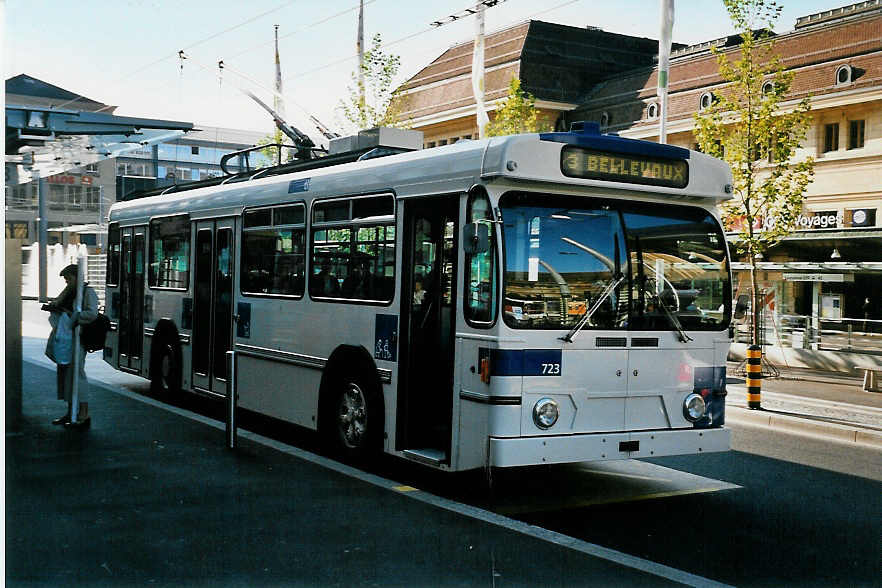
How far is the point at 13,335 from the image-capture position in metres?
11.4

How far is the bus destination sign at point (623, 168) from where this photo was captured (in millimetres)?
Result: 7773

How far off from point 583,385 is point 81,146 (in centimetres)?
824

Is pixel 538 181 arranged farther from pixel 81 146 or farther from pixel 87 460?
pixel 81 146

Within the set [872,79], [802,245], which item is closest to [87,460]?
[802,245]

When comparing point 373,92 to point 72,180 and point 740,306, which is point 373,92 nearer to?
point 740,306

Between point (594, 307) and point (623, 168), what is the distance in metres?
1.15

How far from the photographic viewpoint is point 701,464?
9.69 metres

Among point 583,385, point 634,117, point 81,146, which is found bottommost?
point 583,385

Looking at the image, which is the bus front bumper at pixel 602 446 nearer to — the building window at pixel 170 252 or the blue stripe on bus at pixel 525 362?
the blue stripe on bus at pixel 525 362

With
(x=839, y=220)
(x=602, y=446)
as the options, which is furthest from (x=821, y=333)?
(x=602, y=446)

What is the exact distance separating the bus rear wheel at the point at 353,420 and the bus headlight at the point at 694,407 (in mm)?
2605

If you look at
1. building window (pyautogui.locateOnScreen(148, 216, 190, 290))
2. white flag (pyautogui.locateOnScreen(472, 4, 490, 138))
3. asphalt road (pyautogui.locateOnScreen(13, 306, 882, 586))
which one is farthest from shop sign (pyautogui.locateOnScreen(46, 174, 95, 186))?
asphalt road (pyautogui.locateOnScreen(13, 306, 882, 586))

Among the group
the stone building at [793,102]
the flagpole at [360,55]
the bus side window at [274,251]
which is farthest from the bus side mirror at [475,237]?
the flagpole at [360,55]

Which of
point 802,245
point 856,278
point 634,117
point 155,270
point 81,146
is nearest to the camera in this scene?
point 81,146
